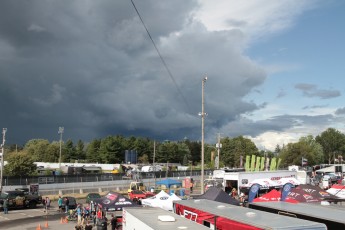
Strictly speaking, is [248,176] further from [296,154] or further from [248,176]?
[296,154]

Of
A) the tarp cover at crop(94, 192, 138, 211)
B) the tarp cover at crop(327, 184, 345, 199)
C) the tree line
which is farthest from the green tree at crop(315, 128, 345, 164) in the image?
the tarp cover at crop(94, 192, 138, 211)

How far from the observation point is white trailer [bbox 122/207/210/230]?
9673mm

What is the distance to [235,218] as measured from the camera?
34.1 ft

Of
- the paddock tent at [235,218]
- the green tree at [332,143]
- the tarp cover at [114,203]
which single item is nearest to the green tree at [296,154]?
the green tree at [332,143]

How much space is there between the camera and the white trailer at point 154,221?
9673 millimetres

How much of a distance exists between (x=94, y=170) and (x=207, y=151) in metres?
84.7

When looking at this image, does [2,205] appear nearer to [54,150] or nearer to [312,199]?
[312,199]

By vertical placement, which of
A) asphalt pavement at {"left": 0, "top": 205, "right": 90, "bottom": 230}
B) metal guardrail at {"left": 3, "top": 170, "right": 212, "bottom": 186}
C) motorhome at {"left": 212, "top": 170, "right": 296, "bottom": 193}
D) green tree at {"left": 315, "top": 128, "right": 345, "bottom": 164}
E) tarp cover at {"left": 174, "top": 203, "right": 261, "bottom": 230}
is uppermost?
green tree at {"left": 315, "top": 128, "right": 345, "bottom": 164}

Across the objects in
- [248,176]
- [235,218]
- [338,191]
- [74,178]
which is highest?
[235,218]

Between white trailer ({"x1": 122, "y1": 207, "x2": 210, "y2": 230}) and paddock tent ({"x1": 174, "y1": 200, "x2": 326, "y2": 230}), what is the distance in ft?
3.65

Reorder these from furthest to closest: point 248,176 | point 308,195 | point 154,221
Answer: point 248,176
point 308,195
point 154,221

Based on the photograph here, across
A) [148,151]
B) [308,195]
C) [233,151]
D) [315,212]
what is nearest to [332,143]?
[233,151]

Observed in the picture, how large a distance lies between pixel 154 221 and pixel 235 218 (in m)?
2.18

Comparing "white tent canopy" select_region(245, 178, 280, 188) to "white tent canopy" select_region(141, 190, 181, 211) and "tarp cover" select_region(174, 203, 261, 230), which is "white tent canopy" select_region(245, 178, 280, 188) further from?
"tarp cover" select_region(174, 203, 261, 230)
